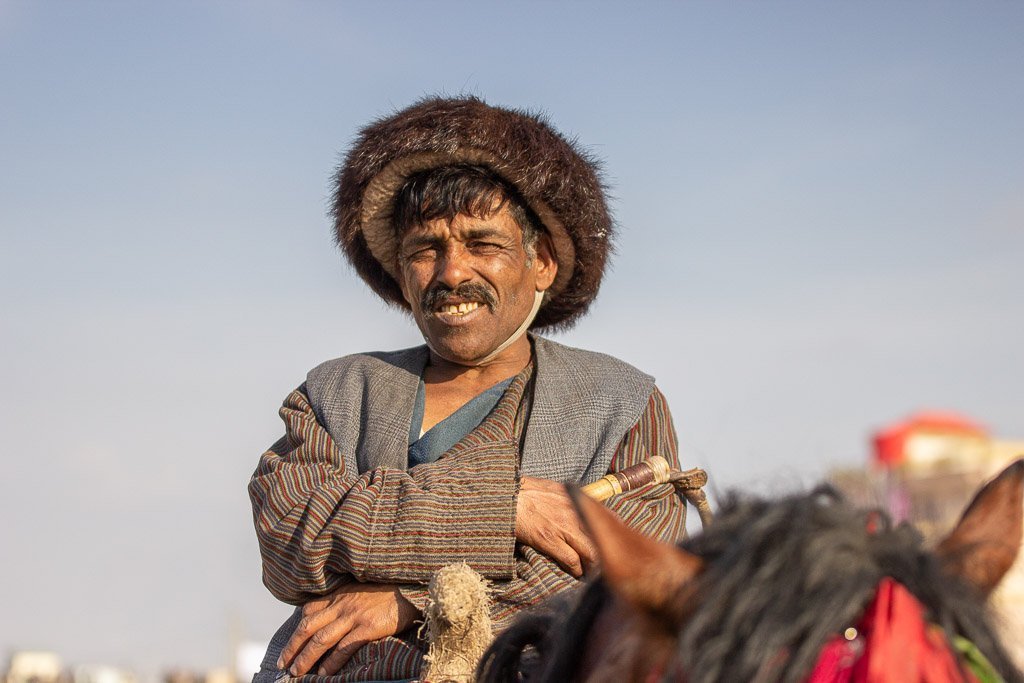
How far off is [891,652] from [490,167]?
247cm

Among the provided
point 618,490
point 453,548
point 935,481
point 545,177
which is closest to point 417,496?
point 453,548

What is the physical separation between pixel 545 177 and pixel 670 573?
2.38 metres

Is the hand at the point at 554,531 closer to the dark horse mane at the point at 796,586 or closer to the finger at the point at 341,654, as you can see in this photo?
the finger at the point at 341,654

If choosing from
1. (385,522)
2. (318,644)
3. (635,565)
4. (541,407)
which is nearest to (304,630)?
(318,644)

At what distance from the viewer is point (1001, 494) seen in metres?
1.56

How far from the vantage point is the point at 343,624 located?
3.01m

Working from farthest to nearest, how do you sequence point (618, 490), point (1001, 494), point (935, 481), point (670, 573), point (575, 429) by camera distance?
point (935, 481) → point (575, 429) → point (618, 490) → point (1001, 494) → point (670, 573)

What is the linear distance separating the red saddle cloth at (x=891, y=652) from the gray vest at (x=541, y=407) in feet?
6.74

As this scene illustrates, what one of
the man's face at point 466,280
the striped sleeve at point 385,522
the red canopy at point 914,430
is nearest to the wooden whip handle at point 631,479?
the striped sleeve at point 385,522

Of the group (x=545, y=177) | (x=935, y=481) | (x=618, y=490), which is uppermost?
(x=545, y=177)

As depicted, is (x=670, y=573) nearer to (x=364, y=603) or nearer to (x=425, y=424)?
(x=364, y=603)

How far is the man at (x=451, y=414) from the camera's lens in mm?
2955

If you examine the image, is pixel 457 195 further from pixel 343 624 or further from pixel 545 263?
pixel 343 624

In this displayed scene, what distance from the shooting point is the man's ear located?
376 centimetres
